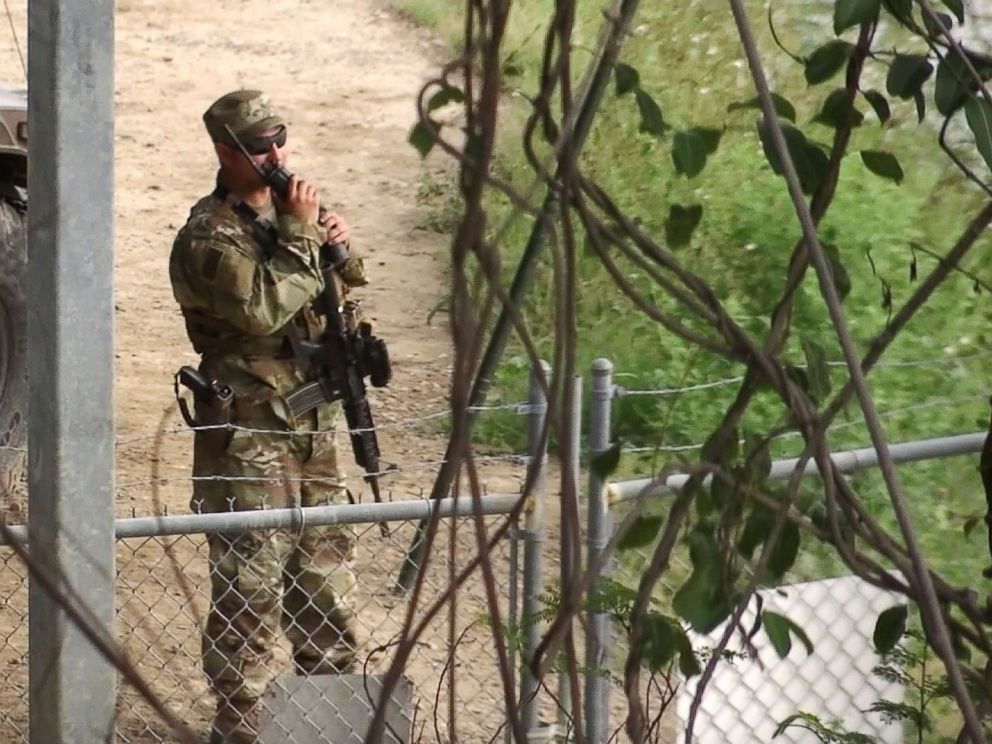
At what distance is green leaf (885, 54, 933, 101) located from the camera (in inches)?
60.0

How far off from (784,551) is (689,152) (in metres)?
0.39

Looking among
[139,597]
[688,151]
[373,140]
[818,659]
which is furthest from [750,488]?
[373,140]

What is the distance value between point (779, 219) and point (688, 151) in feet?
15.7

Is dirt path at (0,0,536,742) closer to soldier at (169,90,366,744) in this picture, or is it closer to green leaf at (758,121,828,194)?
soldier at (169,90,366,744)

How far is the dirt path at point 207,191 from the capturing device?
4.69m

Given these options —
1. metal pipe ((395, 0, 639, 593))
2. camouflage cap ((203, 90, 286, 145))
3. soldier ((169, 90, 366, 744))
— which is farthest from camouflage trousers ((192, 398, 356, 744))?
camouflage cap ((203, 90, 286, 145))

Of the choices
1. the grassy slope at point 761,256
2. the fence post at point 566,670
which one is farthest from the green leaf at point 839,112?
the grassy slope at point 761,256

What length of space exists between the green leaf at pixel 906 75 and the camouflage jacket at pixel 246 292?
2815mm

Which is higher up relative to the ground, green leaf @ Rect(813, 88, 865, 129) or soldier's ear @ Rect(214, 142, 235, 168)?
green leaf @ Rect(813, 88, 865, 129)

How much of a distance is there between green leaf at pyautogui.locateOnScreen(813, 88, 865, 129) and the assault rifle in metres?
2.88

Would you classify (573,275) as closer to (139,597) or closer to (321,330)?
(321,330)

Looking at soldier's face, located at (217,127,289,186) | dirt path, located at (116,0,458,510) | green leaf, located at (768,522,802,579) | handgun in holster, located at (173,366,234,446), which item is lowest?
dirt path, located at (116,0,458,510)

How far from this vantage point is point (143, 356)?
26.1ft

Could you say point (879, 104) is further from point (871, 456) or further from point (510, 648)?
point (871, 456)
